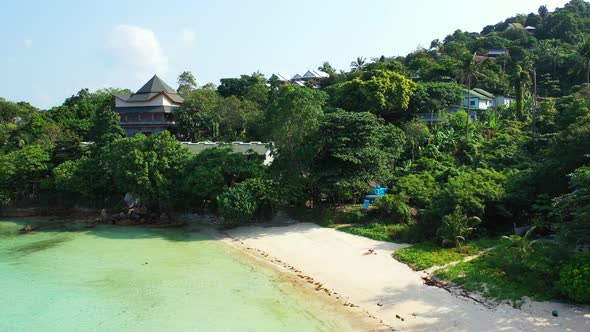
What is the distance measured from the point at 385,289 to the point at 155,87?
45642 mm

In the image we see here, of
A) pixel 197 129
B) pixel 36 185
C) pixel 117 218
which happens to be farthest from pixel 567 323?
pixel 197 129

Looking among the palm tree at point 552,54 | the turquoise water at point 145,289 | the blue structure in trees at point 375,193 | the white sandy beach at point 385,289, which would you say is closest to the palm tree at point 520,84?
the blue structure in trees at point 375,193

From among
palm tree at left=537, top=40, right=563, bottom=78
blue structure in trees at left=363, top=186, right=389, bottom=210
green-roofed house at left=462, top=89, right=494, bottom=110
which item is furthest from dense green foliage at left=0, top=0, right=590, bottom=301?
palm tree at left=537, top=40, right=563, bottom=78

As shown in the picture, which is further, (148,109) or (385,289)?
(148,109)

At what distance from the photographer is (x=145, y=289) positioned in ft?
60.1

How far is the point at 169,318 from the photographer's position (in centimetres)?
1568

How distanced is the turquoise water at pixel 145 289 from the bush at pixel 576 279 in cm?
721

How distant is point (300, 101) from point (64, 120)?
125 ft

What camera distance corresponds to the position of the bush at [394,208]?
24375 mm

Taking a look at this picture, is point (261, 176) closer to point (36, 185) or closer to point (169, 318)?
point (169, 318)

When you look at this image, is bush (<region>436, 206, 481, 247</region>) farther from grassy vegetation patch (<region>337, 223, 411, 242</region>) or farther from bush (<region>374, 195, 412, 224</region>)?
bush (<region>374, 195, 412, 224</region>)

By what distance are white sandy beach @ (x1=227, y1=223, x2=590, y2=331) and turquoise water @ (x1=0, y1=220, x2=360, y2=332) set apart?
1.56 m

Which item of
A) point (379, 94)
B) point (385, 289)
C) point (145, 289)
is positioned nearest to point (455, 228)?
point (385, 289)

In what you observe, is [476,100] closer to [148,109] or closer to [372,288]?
[148,109]
